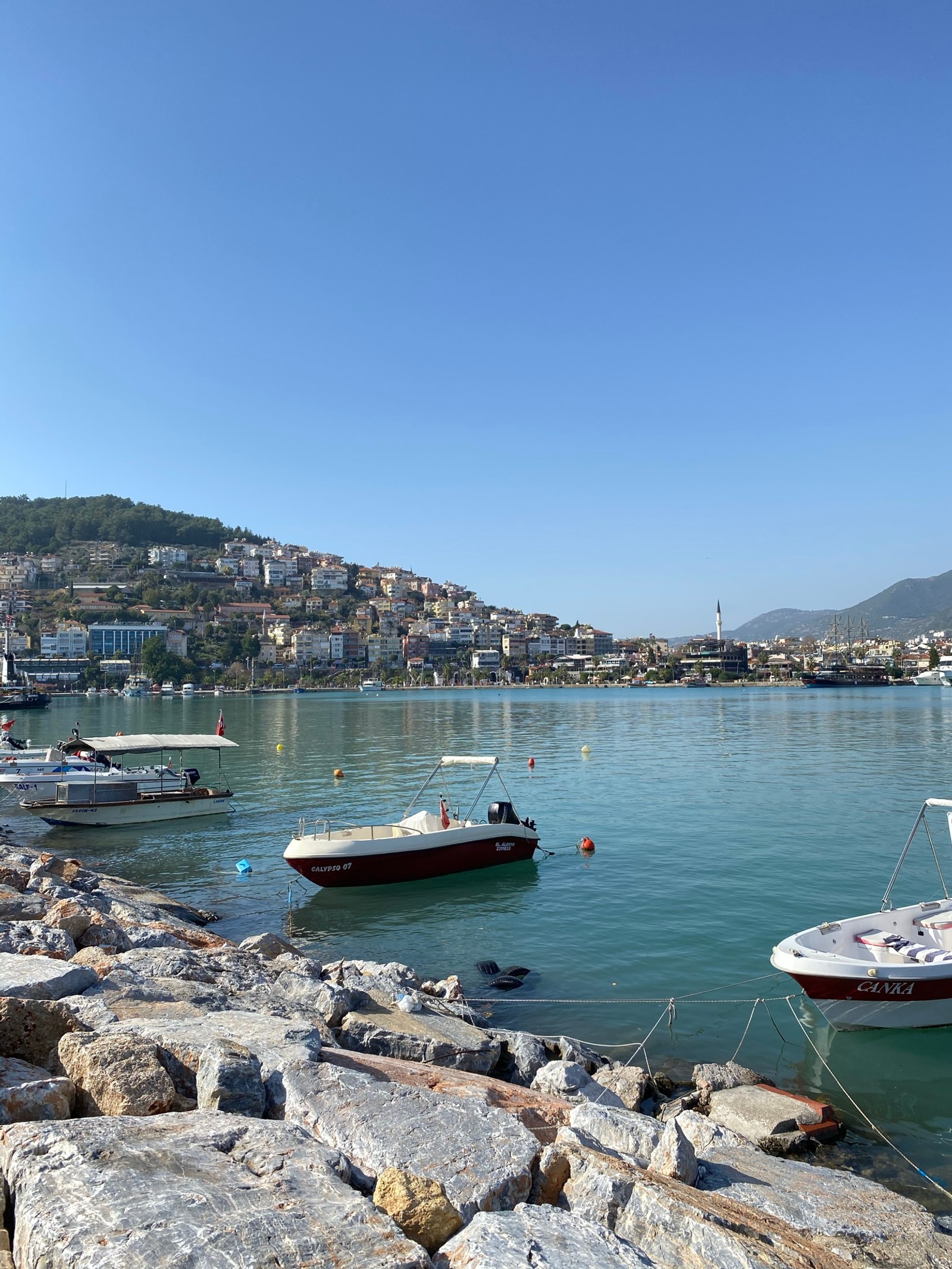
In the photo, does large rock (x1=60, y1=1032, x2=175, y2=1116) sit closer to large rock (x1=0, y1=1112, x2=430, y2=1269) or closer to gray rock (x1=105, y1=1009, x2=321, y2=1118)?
gray rock (x1=105, y1=1009, x2=321, y2=1118)

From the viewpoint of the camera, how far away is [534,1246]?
11.8ft

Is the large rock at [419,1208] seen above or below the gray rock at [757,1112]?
above

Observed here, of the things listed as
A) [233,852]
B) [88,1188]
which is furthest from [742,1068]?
[233,852]

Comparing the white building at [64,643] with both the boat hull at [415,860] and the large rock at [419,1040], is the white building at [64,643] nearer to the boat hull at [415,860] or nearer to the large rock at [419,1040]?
the boat hull at [415,860]

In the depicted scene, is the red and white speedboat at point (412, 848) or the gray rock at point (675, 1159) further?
the red and white speedboat at point (412, 848)

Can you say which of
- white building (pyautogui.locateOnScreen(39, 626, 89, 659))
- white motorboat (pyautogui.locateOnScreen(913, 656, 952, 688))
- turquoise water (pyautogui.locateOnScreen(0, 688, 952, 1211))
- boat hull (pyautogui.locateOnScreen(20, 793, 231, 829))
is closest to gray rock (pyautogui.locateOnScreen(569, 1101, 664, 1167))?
turquoise water (pyautogui.locateOnScreen(0, 688, 952, 1211))

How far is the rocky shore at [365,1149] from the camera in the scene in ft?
11.4

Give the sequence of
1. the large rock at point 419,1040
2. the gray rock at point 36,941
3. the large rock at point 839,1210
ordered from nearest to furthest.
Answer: the large rock at point 839,1210 < the large rock at point 419,1040 < the gray rock at point 36,941

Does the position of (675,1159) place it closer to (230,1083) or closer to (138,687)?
(230,1083)

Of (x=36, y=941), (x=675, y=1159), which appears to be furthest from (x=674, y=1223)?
(x=36, y=941)

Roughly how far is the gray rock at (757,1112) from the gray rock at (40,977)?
5851 mm

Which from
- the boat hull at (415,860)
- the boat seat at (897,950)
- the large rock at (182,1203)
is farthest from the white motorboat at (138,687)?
the large rock at (182,1203)

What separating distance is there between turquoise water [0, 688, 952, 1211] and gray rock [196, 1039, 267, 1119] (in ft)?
18.6

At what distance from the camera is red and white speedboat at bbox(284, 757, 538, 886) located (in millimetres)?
16656
